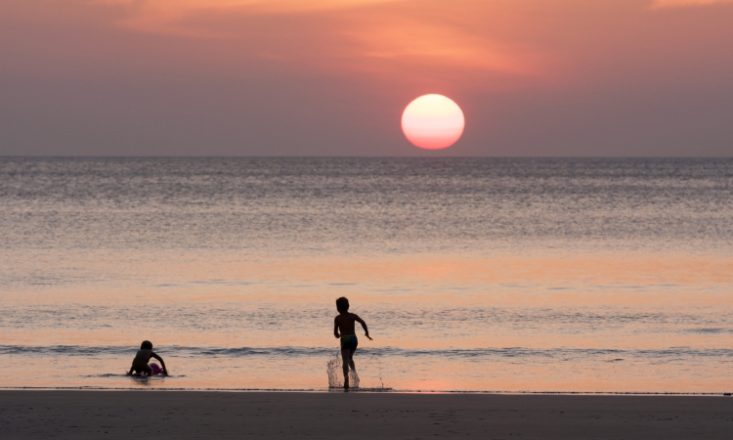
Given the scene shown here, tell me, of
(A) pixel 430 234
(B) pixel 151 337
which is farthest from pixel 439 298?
(A) pixel 430 234

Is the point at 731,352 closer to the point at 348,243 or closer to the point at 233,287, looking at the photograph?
the point at 233,287

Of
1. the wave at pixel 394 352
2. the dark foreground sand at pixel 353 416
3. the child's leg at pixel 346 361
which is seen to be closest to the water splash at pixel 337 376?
the child's leg at pixel 346 361

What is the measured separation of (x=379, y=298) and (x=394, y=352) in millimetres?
9531

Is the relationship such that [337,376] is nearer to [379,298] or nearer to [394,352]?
[394,352]

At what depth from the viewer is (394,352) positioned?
24.7 meters

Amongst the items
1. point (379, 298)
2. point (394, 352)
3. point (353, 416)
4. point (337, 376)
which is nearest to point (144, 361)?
point (337, 376)

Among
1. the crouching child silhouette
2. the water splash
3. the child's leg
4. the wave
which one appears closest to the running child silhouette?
the child's leg

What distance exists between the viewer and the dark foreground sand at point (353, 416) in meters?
14.4

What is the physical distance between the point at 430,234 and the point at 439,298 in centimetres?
3150

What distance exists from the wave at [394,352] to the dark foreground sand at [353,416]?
6.43 m

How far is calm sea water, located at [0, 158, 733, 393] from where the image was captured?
2261cm

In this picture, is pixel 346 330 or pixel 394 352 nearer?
pixel 346 330

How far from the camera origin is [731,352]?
81.0ft

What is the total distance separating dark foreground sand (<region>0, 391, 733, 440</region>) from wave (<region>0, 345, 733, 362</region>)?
Result: 6.43 m
